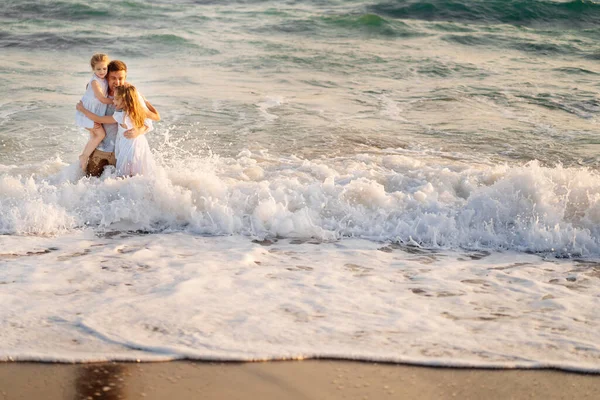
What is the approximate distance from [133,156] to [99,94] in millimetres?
654

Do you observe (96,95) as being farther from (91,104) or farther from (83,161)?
(83,161)

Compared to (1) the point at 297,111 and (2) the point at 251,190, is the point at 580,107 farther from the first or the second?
(2) the point at 251,190

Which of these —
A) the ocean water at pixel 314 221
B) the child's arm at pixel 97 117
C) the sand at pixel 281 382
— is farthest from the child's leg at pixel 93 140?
the sand at pixel 281 382

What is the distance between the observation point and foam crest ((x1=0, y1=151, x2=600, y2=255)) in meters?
6.66

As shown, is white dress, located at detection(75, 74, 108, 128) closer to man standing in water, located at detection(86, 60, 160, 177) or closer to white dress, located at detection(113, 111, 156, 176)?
man standing in water, located at detection(86, 60, 160, 177)

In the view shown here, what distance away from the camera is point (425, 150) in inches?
376

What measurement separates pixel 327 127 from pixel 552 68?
7.10 metres

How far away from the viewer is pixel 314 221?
689 centimetres

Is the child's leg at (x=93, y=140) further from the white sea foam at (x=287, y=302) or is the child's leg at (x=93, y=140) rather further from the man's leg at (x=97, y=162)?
the white sea foam at (x=287, y=302)

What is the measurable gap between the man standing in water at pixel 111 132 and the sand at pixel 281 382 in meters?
3.40

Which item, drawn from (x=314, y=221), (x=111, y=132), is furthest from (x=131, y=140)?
(x=314, y=221)

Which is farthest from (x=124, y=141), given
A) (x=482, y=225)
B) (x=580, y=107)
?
(x=580, y=107)

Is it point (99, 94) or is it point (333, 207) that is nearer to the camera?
point (99, 94)

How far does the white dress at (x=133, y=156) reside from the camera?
7.05 m
